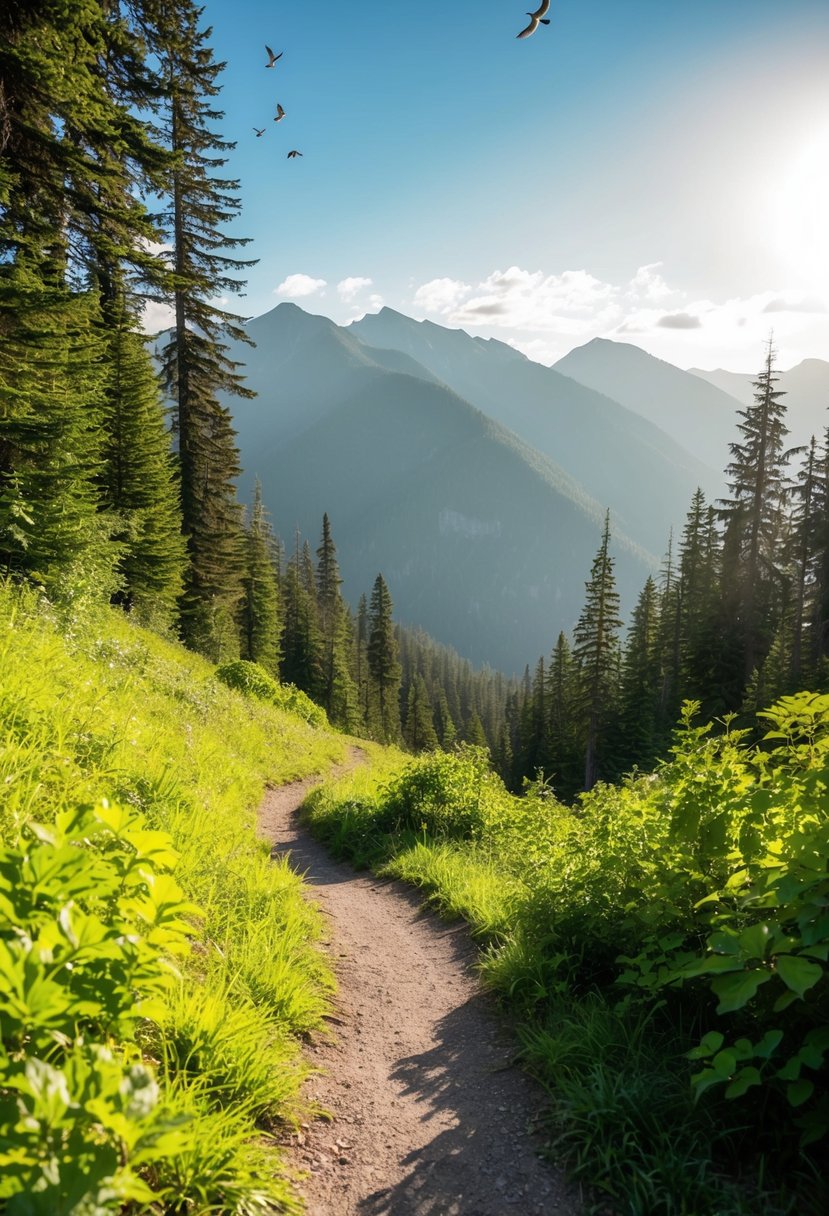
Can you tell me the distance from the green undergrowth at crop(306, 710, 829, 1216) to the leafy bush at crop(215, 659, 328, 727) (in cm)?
1435

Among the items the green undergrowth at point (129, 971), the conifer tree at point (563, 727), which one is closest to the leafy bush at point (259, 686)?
the green undergrowth at point (129, 971)

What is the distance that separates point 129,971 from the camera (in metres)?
2.02

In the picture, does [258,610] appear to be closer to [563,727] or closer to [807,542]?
[563,727]

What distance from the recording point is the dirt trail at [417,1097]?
9.21ft

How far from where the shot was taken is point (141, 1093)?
133cm

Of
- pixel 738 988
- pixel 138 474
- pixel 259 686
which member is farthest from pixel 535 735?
pixel 738 988

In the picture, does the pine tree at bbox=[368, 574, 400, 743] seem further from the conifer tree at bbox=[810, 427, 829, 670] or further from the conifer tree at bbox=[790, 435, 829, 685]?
the conifer tree at bbox=[810, 427, 829, 670]

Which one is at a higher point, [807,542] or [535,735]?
[807,542]

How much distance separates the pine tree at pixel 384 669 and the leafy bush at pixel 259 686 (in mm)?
36377

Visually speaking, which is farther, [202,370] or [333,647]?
[333,647]

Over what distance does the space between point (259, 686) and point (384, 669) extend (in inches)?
1689

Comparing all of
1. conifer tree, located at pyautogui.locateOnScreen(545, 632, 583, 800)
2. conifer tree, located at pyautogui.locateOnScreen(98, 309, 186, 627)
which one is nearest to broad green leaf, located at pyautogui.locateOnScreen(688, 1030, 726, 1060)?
conifer tree, located at pyautogui.locateOnScreen(98, 309, 186, 627)

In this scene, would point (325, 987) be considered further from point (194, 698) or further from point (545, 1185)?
point (194, 698)

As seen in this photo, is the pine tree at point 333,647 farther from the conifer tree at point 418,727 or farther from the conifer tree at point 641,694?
the conifer tree at point 641,694
